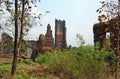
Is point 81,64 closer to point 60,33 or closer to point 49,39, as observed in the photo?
point 49,39

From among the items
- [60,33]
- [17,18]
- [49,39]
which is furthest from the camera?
[60,33]

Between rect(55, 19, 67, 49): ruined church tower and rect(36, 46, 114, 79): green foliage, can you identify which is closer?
rect(36, 46, 114, 79): green foliage

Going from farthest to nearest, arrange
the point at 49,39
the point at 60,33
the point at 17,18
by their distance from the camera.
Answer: the point at 60,33
the point at 49,39
the point at 17,18

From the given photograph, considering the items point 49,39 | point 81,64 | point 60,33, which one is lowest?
point 81,64

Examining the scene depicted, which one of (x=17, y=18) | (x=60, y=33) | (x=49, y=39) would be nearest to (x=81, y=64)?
(x=17, y=18)

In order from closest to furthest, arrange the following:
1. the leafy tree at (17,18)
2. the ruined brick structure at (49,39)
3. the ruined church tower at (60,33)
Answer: the leafy tree at (17,18) → the ruined brick structure at (49,39) → the ruined church tower at (60,33)

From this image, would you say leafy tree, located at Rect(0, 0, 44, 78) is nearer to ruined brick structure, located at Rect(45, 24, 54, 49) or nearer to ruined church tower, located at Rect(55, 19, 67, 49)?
ruined brick structure, located at Rect(45, 24, 54, 49)

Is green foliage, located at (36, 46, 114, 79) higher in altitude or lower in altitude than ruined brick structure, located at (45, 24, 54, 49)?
lower

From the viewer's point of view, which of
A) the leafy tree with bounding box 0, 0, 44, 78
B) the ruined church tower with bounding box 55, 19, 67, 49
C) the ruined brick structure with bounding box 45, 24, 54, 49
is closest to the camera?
the leafy tree with bounding box 0, 0, 44, 78

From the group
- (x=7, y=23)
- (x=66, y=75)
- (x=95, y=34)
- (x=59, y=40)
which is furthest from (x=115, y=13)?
(x=59, y=40)

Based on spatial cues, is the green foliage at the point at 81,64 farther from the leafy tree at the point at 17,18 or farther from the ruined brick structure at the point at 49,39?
the ruined brick structure at the point at 49,39

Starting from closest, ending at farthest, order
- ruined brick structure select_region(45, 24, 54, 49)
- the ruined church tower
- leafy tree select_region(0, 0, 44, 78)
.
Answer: leafy tree select_region(0, 0, 44, 78) < ruined brick structure select_region(45, 24, 54, 49) < the ruined church tower

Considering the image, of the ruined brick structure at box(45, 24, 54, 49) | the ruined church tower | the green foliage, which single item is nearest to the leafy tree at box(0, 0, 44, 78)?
the green foliage

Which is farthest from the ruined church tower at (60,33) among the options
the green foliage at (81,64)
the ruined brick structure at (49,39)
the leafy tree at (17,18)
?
the leafy tree at (17,18)
